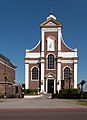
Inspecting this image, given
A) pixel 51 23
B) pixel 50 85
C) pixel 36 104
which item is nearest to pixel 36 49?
pixel 51 23

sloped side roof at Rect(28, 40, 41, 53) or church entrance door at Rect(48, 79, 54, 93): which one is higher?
sloped side roof at Rect(28, 40, 41, 53)

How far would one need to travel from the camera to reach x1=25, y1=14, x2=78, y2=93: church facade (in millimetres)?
75312

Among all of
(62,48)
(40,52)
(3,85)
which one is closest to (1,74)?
(3,85)

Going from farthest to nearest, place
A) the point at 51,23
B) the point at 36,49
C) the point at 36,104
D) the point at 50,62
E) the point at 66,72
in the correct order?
the point at 36,49, the point at 50,62, the point at 51,23, the point at 66,72, the point at 36,104

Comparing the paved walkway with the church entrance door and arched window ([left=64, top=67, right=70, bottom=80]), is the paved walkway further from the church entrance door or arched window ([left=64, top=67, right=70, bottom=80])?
arched window ([left=64, top=67, right=70, bottom=80])

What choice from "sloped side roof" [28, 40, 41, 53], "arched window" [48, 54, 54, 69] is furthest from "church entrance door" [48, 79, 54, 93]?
"sloped side roof" [28, 40, 41, 53]

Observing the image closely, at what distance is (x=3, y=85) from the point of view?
222 feet

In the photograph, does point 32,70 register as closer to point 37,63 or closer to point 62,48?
point 37,63

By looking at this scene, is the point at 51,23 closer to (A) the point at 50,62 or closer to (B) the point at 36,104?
(A) the point at 50,62

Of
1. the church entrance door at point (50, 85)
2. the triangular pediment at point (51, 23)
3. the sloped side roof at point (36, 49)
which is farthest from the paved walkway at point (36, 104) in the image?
the triangular pediment at point (51, 23)

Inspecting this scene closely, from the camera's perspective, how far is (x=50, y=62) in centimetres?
7688

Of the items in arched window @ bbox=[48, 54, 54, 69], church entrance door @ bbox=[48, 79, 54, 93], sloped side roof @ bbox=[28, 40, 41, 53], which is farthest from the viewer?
sloped side roof @ bbox=[28, 40, 41, 53]

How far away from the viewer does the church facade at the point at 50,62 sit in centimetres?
7531

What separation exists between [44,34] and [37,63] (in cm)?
746
